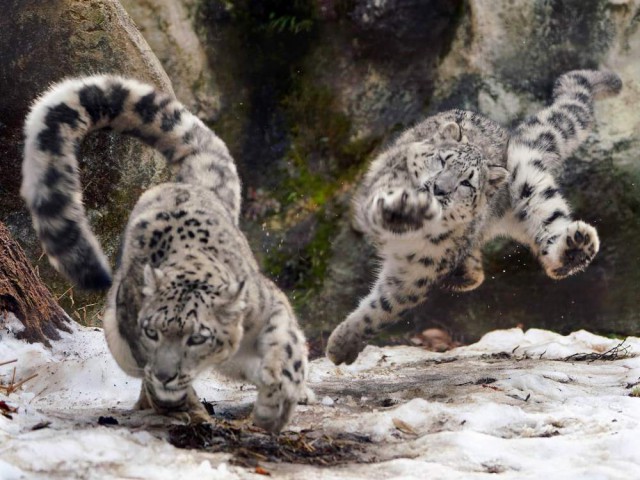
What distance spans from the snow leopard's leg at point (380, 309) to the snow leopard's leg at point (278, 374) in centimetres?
239

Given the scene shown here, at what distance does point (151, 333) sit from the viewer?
150 inches

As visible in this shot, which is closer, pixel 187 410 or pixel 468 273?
pixel 187 410

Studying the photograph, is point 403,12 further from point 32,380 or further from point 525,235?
point 32,380

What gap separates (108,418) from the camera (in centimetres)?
418

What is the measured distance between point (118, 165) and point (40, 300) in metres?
1.69

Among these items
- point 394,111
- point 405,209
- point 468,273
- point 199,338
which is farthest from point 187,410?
point 394,111

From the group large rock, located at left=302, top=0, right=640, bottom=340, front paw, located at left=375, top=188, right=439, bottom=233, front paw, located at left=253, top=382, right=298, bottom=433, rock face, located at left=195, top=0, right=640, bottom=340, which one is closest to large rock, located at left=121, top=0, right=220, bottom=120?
rock face, located at left=195, top=0, right=640, bottom=340

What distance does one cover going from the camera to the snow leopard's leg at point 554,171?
6.36 meters

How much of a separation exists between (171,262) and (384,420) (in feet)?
4.43

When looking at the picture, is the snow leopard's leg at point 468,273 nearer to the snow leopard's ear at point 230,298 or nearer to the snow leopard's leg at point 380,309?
the snow leopard's leg at point 380,309

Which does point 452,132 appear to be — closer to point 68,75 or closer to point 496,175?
point 496,175

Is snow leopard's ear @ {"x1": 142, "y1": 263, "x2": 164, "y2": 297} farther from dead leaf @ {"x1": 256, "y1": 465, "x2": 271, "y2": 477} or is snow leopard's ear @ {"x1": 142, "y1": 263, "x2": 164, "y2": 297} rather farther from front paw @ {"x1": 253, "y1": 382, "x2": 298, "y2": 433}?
dead leaf @ {"x1": 256, "y1": 465, "x2": 271, "y2": 477}

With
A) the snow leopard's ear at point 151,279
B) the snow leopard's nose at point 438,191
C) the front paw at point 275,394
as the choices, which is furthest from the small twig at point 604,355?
the snow leopard's ear at point 151,279

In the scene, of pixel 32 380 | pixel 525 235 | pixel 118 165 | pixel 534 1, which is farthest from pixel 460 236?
pixel 534 1
